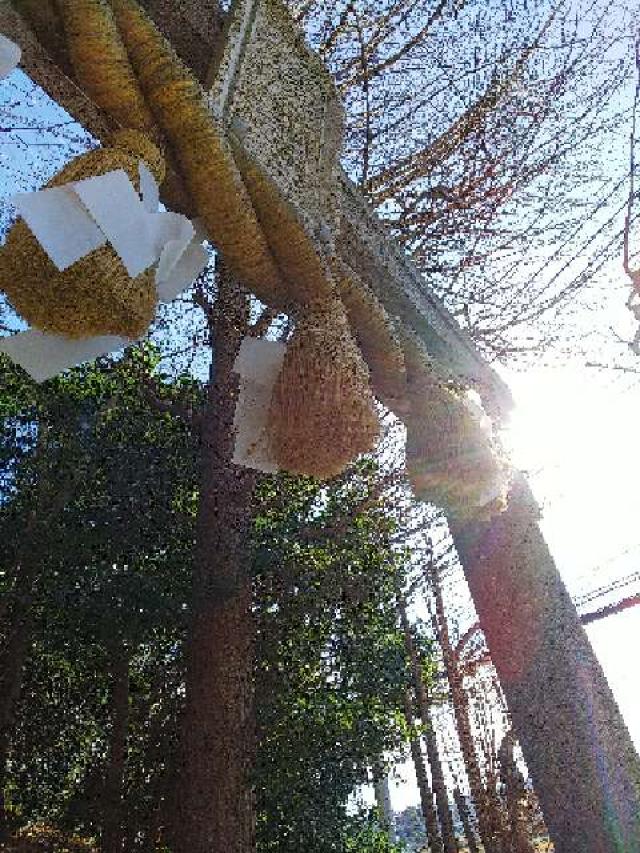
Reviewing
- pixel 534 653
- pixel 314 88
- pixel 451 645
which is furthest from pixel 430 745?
pixel 314 88

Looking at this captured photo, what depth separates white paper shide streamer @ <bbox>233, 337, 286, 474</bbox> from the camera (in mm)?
1020

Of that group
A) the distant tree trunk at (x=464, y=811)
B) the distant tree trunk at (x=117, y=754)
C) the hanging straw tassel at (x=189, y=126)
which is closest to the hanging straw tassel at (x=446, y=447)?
the hanging straw tassel at (x=189, y=126)

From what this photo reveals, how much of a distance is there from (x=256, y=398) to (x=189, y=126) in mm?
391

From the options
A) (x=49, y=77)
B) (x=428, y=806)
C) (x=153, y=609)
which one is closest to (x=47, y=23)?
(x=49, y=77)

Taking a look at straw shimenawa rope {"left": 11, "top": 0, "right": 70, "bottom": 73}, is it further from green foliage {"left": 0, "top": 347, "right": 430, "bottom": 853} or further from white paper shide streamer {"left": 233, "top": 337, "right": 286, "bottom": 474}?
green foliage {"left": 0, "top": 347, "right": 430, "bottom": 853}

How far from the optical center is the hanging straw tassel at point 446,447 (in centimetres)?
115

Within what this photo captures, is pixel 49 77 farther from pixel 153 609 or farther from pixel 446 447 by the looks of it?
pixel 153 609

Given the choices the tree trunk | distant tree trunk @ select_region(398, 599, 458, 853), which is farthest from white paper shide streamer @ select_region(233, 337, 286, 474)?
distant tree trunk @ select_region(398, 599, 458, 853)

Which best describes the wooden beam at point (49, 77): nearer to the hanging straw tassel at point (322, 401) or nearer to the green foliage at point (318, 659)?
the hanging straw tassel at point (322, 401)

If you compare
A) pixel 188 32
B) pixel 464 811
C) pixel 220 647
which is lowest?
pixel 188 32

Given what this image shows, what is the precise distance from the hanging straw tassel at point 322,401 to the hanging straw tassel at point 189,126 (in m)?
0.19

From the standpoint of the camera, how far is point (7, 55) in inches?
32.0

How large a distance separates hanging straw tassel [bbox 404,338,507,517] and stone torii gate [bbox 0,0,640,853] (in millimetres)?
116

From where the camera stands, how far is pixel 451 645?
8.16 m
